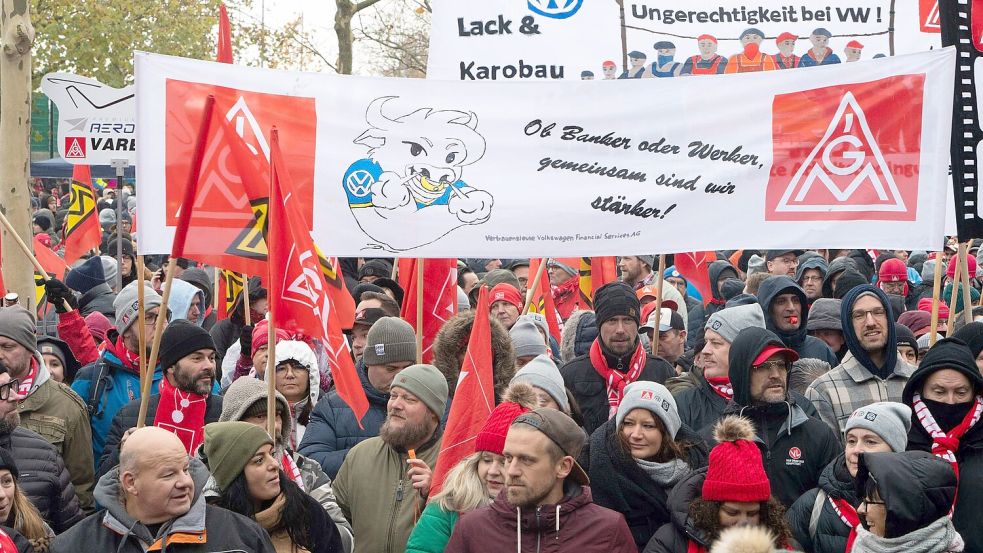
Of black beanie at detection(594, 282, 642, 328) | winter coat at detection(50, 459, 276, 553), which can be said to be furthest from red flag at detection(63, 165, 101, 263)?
winter coat at detection(50, 459, 276, 553)

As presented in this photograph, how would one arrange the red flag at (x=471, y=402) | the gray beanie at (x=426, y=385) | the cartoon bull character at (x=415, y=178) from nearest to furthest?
the red flag at (x=471, y=402)
the gray beanie at (x=426, y=385)
the cartoon bull character at (x=415, y=178)

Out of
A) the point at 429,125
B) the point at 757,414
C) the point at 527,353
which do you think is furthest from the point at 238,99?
the point at 757,414

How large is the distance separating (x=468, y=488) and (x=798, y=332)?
3.24 m

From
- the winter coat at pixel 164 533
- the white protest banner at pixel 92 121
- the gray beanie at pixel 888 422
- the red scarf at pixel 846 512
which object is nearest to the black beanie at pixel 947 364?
the gray beanie at pixel 888 422

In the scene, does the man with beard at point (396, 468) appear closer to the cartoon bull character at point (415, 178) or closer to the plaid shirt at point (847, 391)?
the cartoon bull character at point (415, 178)

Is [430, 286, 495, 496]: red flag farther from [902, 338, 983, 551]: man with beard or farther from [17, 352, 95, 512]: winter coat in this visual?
[17, 352, 95, 512]: winter coat

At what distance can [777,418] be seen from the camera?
19.1ft

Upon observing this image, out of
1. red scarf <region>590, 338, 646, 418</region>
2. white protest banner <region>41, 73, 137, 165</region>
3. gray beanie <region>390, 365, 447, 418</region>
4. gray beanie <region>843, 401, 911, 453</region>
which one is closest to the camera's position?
gray beanie <region>843, 401, 911, 453</region>

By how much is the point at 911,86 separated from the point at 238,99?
3268 mm

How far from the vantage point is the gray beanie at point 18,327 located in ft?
21.0

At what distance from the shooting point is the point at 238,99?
22.0 feet

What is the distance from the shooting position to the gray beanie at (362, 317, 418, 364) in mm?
6402

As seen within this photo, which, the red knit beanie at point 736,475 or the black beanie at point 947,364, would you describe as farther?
the black beanie at point 947,364

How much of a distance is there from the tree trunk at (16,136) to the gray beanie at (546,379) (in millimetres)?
5470
